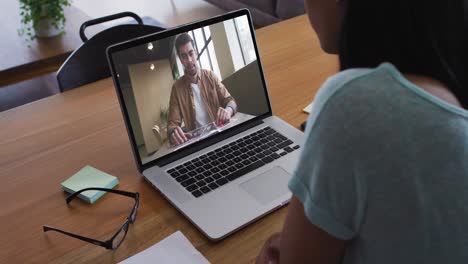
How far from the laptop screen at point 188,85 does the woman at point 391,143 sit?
1.57 ft

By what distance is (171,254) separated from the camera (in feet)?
2.69

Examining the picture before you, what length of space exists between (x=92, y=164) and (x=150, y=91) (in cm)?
23

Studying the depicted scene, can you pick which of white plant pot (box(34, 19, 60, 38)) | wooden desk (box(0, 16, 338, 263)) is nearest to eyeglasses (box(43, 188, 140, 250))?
wooden desk (box(0, 16, 338, 263))

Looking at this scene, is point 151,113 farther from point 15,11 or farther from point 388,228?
point 15,11

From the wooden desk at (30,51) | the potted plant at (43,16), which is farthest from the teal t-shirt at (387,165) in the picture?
the potted plant at (43,16)

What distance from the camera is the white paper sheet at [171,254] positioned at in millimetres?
809

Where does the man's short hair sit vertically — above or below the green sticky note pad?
above

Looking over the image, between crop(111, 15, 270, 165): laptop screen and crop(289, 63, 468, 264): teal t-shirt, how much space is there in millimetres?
510

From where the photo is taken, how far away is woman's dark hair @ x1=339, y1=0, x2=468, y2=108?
0.53m

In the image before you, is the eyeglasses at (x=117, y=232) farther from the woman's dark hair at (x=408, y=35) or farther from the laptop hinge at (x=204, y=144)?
the woman's dark hair at (x=408, y=35)

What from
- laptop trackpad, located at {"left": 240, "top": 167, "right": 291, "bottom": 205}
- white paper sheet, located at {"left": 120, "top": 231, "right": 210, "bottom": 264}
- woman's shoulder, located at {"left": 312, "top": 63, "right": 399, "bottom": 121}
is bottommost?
white paper sheet, located at {"left": 120, "top": 231, "right": 210, "bottom": 264}

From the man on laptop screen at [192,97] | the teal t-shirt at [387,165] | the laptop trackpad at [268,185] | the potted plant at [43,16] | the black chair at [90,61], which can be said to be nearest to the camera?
the teal t-shirt at [387,165]

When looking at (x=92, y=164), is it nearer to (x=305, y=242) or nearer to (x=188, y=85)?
(x=188, y=85)

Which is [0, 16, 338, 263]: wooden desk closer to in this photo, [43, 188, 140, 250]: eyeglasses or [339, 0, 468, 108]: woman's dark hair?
[43, 188, 140, 250]: eyeglasses
